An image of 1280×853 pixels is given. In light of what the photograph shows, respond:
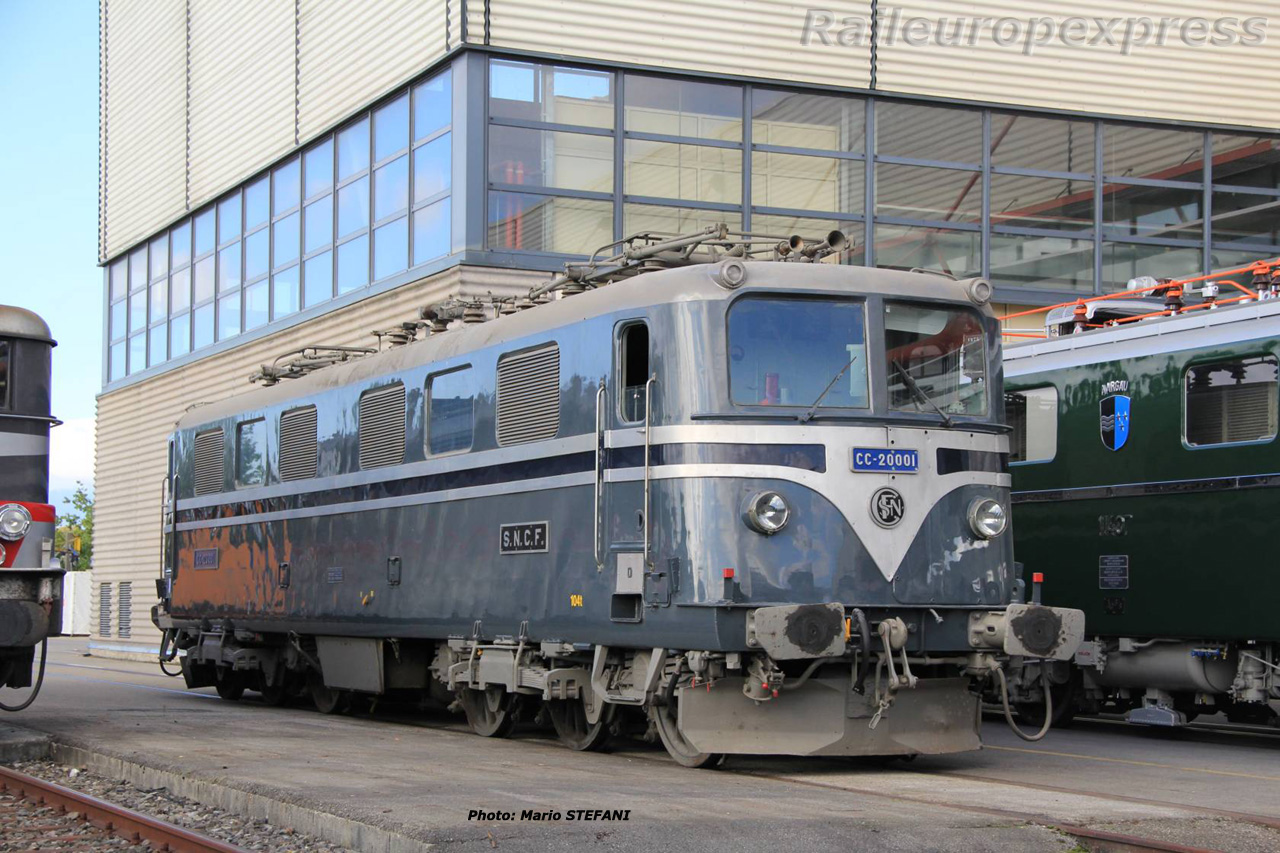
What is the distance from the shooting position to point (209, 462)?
19.0 meters

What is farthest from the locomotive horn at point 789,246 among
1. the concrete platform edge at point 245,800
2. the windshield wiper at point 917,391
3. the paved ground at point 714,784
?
the concrete platform edge at point 245,800

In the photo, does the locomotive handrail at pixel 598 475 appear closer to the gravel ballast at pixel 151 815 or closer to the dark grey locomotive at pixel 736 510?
the dark grey locomotive at pixel 736 510

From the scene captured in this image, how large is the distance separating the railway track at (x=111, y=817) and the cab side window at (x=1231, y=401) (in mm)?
8981

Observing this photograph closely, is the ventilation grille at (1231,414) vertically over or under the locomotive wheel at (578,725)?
over

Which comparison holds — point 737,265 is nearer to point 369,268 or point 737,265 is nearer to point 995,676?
point 995,676

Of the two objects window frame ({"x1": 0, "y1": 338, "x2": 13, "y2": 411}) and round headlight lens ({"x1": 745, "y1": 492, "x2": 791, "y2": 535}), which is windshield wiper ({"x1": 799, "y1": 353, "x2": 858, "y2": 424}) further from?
window frame ({"x1": 0, "y1": 338, "x2": 13, "y2": 411})

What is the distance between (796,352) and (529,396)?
A: 247 centimetres

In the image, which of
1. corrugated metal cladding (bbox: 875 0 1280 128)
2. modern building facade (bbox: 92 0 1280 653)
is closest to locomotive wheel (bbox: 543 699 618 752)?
modern building facade (bbox: 92 0 1280 653)

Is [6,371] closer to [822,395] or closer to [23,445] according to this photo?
[23,445]

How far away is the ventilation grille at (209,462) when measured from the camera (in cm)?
1877

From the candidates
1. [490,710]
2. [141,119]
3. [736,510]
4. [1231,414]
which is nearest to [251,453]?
[490,710]

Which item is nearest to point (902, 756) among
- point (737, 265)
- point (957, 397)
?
point (957, 397)

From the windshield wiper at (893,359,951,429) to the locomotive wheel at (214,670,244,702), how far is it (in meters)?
10.8

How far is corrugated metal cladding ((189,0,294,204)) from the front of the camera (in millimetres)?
25406
